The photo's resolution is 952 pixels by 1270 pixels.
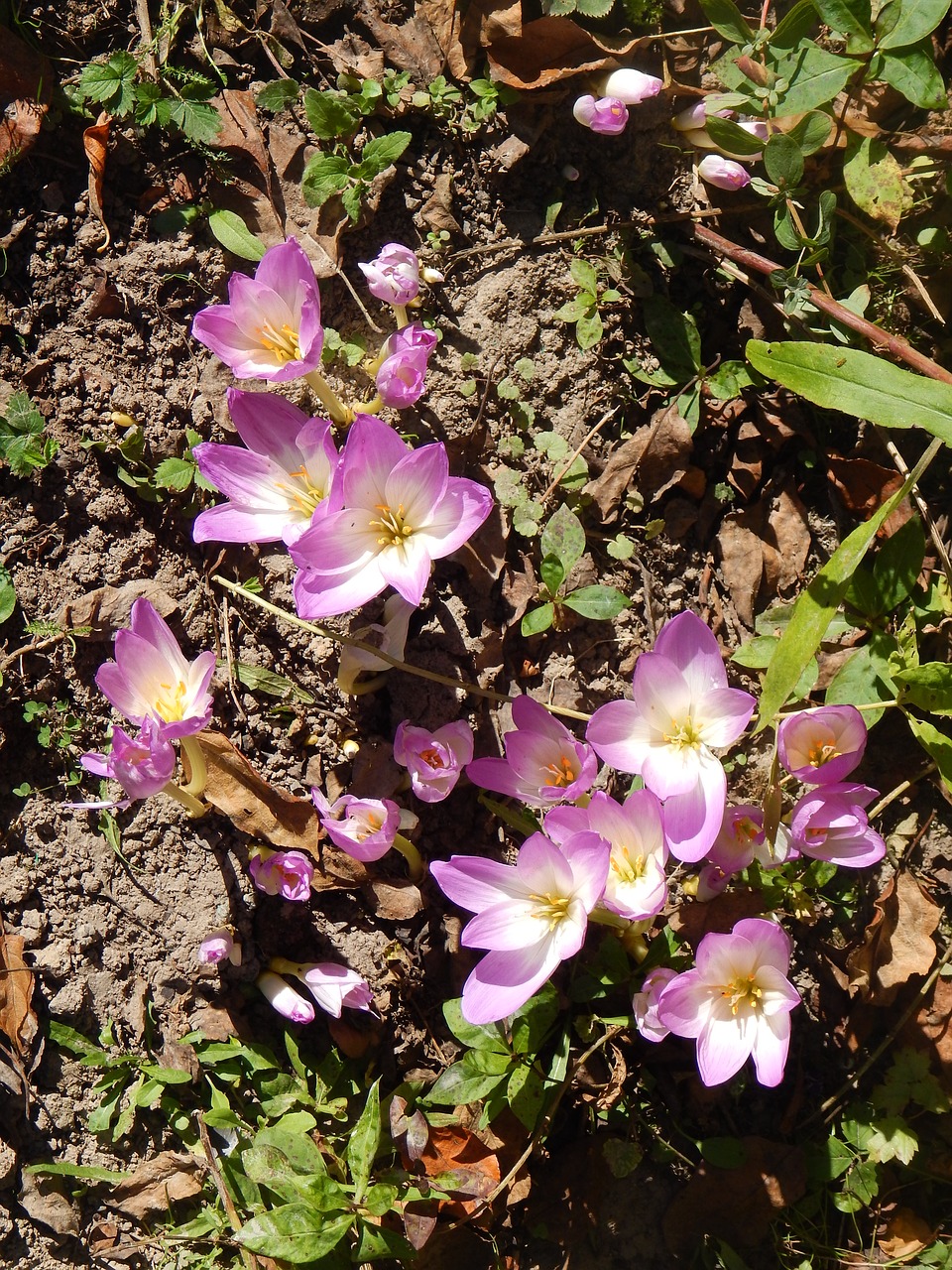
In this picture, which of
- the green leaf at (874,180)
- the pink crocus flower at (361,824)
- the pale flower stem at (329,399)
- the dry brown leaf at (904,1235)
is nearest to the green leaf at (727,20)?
the green leaf at (874,180)

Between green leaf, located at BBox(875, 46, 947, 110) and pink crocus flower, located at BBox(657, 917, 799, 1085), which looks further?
green leaf, located at BBox(875, 46, 947, 110)

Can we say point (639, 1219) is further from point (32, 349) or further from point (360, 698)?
point (32, 349)

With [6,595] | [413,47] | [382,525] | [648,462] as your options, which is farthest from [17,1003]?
[413,47]

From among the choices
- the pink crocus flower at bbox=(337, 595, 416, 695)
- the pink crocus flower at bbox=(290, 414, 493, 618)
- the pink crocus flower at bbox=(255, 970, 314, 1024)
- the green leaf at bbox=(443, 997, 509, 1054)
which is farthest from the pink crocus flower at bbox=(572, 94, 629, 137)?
the pink crocus flower at bbox=(255, 970, 314, 1024)

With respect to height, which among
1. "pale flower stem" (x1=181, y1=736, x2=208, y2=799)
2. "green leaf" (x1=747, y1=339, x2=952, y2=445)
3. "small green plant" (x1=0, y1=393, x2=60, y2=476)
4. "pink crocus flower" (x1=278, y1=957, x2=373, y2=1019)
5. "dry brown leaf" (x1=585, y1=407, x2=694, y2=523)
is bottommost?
"pink crocus flower" (x1=278, y1=957, x2=373, y2=1019)

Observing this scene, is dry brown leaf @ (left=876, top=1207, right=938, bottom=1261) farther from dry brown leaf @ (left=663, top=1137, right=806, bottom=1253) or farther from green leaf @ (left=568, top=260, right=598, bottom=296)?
green leaf @ (left=568, top=260, right=598, bottom=296)

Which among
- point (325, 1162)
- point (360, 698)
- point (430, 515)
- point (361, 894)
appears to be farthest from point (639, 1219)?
point (430, 515)

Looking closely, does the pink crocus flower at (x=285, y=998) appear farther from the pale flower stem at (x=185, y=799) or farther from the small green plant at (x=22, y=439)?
the small green plant at (x=22, y=439)
